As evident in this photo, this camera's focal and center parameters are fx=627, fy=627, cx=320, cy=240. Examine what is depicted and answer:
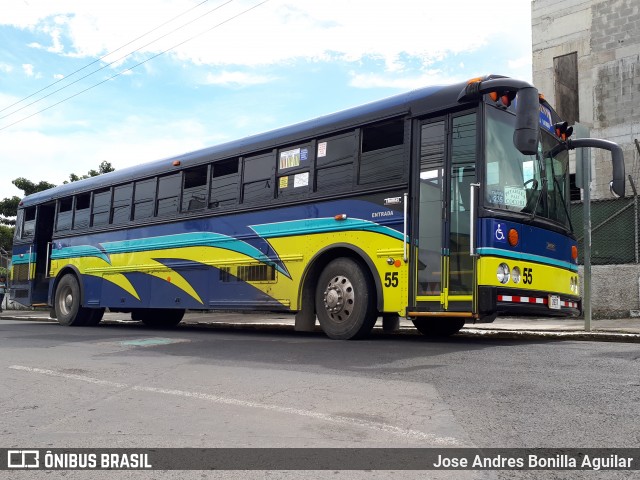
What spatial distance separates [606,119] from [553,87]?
7.32ft

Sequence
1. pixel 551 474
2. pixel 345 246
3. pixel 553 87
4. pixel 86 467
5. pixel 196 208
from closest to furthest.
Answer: pixel 551 474
pixel 86 467
pixel 345 246
pixel 196 208
pixel 553 87

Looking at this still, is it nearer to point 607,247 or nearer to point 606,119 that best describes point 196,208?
point 607,247

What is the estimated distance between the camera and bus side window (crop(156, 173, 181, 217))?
1214cm

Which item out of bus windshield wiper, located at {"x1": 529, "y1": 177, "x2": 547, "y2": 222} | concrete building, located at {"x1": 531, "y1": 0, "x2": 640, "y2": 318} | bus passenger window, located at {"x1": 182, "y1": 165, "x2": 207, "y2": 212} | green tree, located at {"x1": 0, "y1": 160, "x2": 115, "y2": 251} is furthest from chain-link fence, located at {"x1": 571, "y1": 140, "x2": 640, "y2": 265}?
green tree, located at {"x1": 0, "y1": 160, "x2": 115, "y2": 251}

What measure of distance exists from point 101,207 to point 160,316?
2850 mm

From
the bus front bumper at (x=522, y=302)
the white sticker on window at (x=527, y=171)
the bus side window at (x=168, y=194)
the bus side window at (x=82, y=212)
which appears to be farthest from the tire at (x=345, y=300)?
the bus side window at (x=82, y=212)

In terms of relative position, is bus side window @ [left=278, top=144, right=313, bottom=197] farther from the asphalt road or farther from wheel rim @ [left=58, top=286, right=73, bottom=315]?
wheel rim @ [left=58, top=286, right=73, bottom=315]

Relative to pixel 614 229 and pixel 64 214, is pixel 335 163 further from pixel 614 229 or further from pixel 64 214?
pixel 64 214

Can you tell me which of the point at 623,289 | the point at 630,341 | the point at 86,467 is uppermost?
the point at 623,289

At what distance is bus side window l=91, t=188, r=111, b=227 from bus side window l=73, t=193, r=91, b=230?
235 millimetres

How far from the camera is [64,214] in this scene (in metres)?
15.4

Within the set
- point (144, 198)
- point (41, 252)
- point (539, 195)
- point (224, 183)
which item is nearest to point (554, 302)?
point (539, 195)

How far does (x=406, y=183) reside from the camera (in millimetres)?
8266

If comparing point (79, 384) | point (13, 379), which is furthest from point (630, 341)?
point (13, 379)
